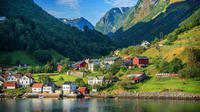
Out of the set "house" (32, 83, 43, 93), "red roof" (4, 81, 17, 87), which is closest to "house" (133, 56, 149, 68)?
"house" (32, 83, 43, 93)

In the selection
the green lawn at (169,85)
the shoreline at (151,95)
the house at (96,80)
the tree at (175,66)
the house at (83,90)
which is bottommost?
the shoreline at (151,95)

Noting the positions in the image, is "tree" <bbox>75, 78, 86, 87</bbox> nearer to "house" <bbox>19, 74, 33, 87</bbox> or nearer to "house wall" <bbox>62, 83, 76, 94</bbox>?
"house wall" <bbox>62, 83, 76, 94</bbox>

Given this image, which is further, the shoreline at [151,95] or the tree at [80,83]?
the tree at [80,83]

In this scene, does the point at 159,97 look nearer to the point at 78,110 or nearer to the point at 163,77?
the point at 163,77

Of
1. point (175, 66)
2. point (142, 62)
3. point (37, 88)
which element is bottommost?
point (37, 88)

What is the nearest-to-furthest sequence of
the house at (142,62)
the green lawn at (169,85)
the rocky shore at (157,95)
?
the rocky shore at (157,95) → the green lawn at (169,85) → the house at (142,62)

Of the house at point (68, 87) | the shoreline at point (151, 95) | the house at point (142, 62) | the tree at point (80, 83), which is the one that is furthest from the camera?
the house at point (142, 62)

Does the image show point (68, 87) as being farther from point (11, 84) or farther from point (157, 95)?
point (157, 95)

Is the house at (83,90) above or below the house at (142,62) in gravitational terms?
below

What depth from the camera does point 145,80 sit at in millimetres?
100500

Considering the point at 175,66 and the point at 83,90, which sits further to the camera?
the point at 175,66

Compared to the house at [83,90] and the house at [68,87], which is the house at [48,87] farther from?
the house at [83,90]

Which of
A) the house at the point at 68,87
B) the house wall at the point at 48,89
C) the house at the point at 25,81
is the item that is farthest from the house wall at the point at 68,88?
the house at the point at 25,81

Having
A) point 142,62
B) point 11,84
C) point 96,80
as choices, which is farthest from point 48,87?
point 142,62
